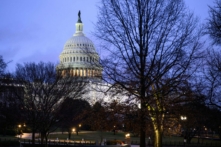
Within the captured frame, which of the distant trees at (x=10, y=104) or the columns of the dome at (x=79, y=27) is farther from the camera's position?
the columns of the dome at (x=79, y=27)

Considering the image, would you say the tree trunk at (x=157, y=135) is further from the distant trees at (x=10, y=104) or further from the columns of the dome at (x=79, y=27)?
the columns of the dome at (x=79, y=27)

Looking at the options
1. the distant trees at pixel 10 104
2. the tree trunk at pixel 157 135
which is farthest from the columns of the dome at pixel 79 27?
the tree trunk at pixel 157 135

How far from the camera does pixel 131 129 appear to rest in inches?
606

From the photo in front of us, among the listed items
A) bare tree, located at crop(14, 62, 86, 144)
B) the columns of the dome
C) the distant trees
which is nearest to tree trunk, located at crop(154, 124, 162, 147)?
bare tree, located at crop(14, 62, 86, 144)

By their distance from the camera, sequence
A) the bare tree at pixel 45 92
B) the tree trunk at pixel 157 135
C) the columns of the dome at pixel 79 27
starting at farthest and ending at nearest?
1. the columns of the dome at pixel 79 27
2. the bare tree at pixel 45 92
3. the tree trunk at pixel 157 135

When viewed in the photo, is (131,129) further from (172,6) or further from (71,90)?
(71,90)

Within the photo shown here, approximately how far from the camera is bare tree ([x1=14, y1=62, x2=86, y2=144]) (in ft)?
127

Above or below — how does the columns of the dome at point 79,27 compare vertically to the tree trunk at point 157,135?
above

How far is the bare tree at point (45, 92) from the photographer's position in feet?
127

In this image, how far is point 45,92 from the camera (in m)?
39.3

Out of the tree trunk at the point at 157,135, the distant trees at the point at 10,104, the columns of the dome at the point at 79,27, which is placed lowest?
the tree trunk at the point at 157,135

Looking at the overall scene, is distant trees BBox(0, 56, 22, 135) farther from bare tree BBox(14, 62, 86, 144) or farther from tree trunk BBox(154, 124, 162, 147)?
tree trunk BBox(154, 124, 162, 147)

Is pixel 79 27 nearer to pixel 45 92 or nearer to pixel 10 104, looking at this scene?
pixel 10 104

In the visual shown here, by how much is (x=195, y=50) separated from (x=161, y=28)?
1749 millimetres
